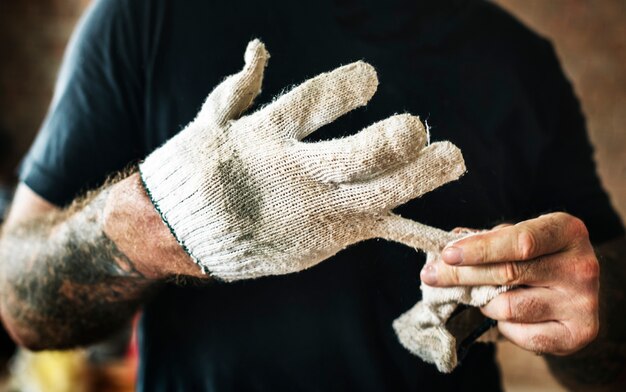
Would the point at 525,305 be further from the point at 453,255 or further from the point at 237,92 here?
the point at 237,92

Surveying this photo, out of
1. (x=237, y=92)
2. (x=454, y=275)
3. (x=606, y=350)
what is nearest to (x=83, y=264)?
(x=237, y=92)

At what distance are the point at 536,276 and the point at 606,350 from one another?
0.21 m

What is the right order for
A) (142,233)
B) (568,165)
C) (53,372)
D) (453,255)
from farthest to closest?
(53,372)
(568,165)
(142,233)
(453,255)

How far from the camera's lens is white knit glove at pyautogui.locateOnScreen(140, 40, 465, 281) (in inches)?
14.9

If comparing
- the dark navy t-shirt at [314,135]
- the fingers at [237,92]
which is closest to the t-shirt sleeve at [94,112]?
the dark navy t-shirt at [314,135]

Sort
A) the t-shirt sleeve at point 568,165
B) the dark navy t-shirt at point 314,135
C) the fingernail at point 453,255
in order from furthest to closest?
the t-shirt sleeve at point 568,165
the dark navy t-shirt at point 314,135
the fingernail at point 453,255

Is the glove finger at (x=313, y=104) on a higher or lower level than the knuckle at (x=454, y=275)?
higher

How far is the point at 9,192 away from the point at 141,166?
155 cm

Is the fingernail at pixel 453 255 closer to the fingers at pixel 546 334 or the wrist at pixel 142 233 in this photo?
the fingers at pixel 546 334

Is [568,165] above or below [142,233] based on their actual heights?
above

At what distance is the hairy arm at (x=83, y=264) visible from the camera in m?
0.47

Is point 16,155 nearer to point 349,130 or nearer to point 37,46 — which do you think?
point 37,46

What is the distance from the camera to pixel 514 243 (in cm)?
38

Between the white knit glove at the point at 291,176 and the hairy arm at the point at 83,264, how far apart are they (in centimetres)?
6
